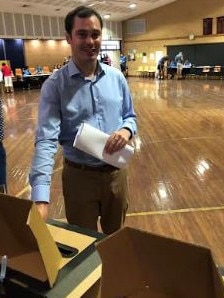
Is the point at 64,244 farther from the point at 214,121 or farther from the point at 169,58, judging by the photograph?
the point at 169,58

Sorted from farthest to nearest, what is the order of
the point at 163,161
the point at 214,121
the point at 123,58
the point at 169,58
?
the point at 123,58, the point at 169,58, the point at 214,121, the point at 163,161

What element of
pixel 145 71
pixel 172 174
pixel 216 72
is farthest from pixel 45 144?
pixel 145 71

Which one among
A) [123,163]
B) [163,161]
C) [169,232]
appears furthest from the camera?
[163,161]

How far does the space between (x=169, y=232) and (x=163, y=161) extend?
214 centimetres

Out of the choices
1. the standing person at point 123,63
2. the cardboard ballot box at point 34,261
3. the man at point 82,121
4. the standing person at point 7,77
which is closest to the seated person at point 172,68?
the standing person at point 123,63

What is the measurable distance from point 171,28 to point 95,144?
2216 cm

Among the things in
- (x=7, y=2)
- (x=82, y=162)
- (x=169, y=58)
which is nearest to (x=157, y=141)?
(x=82, y=162)

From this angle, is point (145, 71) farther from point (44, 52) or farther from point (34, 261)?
point (34, 261)

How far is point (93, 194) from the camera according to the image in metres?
1.90

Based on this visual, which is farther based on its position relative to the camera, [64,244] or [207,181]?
A: [207,181]

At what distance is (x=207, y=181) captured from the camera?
4.29 metres

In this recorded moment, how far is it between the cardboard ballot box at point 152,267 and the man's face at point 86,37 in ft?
3.21

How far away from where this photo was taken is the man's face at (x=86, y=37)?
1584 millimetres

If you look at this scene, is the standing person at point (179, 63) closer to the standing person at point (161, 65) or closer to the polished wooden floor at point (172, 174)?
the standing person at point (161, 65)
